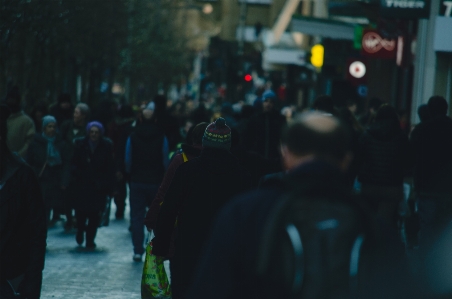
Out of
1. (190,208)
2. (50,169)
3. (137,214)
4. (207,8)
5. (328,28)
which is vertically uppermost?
(207,8)

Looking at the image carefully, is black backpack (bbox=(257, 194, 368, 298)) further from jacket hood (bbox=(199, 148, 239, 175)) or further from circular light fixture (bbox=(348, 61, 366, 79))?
circular light fixture (bbox=(348, 61, 366, 79))

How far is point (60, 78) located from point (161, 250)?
1034 inches

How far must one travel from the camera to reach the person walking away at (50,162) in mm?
14258

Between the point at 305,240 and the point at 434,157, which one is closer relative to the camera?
the point at 305,240

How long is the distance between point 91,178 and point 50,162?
1387 millimetres

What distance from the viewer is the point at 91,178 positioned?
13109mm

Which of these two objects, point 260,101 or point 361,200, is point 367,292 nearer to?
point 361,200

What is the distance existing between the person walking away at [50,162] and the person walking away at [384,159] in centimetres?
458

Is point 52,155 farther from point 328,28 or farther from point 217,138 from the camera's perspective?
point 328,28

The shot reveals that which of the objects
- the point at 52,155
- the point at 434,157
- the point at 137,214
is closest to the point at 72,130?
the point at 52,155

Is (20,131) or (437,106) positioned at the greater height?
(437,106)

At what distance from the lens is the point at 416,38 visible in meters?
21.1

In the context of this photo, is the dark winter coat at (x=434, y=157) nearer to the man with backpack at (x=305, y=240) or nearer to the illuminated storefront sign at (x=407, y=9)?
the illuminated storefront sign at (x=407, y=9)

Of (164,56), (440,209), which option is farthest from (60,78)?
(440,209)
